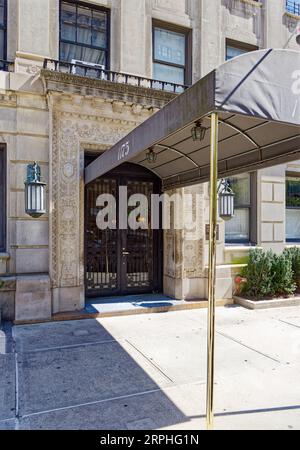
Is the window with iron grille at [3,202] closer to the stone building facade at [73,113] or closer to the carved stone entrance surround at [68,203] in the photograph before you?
the stone building facade at [73,113]

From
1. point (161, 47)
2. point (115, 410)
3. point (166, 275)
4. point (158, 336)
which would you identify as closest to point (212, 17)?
point (161, 47)

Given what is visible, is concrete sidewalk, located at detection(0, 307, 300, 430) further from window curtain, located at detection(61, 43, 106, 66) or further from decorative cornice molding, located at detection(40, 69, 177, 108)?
window curtain, located at detection(61, 43, 106, 66)

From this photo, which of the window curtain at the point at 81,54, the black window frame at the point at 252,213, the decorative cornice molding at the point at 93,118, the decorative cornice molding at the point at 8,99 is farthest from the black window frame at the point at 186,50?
the decorative cornice molding at the point at 8,99

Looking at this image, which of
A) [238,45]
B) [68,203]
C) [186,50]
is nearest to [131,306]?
[68,203]

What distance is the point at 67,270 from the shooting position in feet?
25.3

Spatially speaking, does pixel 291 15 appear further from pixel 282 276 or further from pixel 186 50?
pixel 282 276

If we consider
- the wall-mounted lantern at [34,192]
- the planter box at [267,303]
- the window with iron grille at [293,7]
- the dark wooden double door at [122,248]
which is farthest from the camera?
the window with iron grille at [293,7]

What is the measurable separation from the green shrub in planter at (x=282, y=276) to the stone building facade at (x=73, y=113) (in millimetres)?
915

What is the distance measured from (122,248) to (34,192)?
293 centimetres

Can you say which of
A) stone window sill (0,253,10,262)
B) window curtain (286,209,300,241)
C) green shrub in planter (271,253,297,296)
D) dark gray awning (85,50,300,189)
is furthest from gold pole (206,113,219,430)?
window curtain (286,209,300,241)

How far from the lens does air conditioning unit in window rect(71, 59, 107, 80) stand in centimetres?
807

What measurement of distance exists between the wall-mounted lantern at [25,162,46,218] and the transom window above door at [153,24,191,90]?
14.1 feet

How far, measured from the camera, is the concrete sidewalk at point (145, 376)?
3.67 meters

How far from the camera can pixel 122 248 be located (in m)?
9.01
